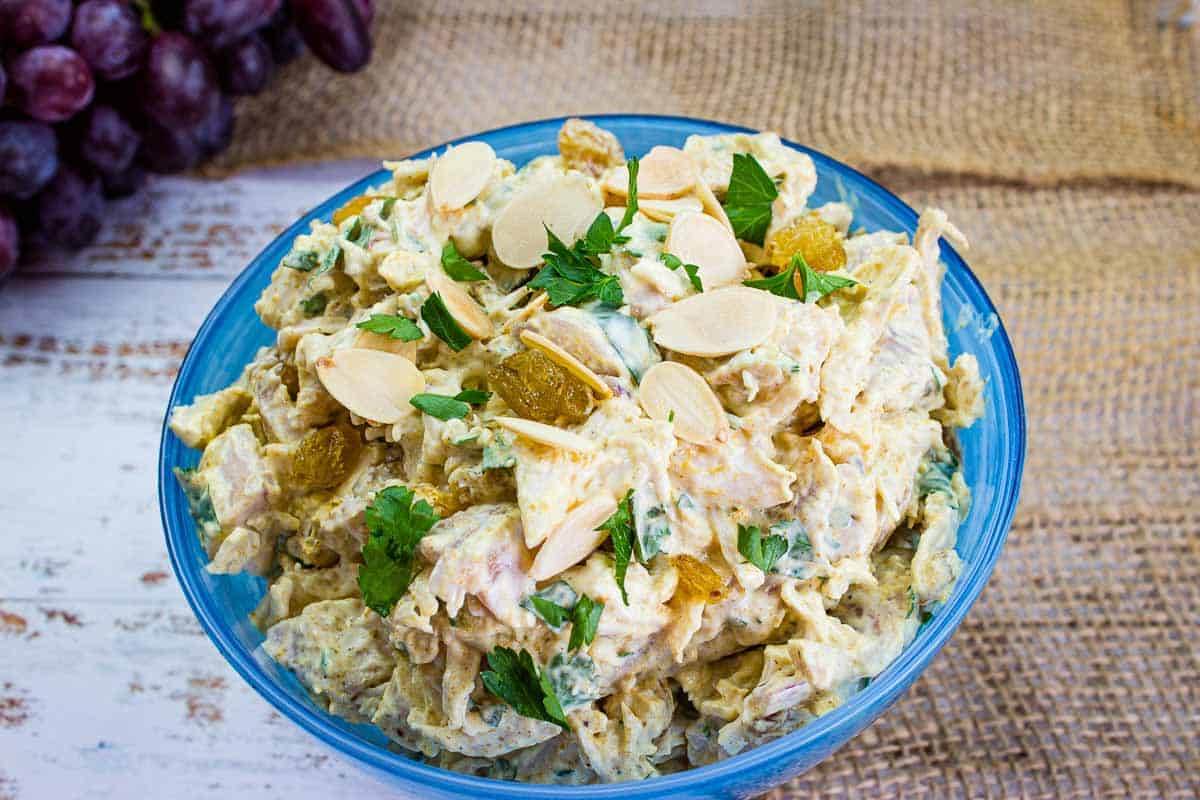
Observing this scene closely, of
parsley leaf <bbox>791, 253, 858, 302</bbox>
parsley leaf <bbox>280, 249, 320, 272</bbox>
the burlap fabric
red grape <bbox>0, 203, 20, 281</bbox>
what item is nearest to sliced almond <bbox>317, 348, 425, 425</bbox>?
parsley leaf <bbox>280, 249, 320, 272</bbox>

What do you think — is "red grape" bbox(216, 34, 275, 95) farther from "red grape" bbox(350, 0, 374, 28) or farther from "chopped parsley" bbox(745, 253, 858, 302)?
"chopped parsley" bbox(745, 253, 858, 302)

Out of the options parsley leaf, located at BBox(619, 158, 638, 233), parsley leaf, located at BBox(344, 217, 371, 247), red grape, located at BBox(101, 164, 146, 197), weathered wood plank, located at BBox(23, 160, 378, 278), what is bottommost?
weathered wood plank, located at BBox(23, 160, 378, 278)

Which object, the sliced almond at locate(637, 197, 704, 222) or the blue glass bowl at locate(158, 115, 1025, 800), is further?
the sliced almond at locate(637, 197, 704, 222)

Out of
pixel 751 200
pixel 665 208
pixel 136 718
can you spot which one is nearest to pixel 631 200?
pixel 665 208

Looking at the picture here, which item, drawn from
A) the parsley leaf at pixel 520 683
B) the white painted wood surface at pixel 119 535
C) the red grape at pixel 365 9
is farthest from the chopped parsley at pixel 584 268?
the red grape at pixel 365 9

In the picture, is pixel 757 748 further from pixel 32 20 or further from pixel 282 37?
pixel 282 37

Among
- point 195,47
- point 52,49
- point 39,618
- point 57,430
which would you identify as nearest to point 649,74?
point 195,47

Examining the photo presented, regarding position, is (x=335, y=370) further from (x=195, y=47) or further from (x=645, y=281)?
(x=195, y=47)
